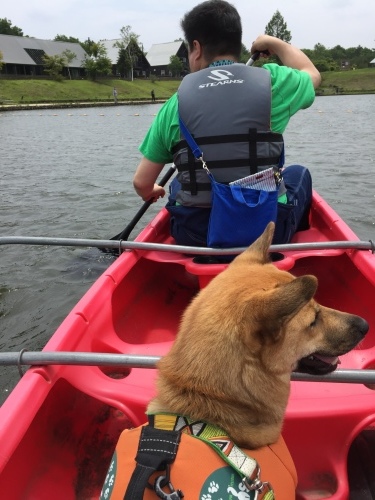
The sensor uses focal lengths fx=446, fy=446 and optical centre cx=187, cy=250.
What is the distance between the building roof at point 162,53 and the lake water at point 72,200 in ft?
322

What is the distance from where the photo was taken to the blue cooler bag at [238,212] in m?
3.77

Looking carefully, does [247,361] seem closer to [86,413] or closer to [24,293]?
[86,413]

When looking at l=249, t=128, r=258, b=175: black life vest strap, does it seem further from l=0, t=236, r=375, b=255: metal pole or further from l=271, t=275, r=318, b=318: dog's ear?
l=271, t=275, r=318, b=318: dog's ear

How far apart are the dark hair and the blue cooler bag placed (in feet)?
3.86

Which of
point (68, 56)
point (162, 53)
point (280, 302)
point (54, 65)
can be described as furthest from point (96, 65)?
point (280, 302)

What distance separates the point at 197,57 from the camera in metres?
4.07

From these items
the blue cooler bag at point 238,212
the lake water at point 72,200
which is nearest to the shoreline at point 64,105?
the lake water at point 72,200

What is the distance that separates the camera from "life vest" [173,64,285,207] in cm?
374

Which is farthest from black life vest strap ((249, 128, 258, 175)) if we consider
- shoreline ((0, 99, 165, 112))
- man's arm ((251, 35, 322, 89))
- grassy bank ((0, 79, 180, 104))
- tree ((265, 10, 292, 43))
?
tree ((265, 10, 292, 43))

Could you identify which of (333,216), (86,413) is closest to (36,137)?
(333,216)

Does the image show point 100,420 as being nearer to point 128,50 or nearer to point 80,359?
point 80,359

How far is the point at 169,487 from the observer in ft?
5.45

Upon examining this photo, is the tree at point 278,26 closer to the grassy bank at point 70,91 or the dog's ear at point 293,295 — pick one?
the grassy bank at point 70,91

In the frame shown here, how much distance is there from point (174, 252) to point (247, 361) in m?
2.73
